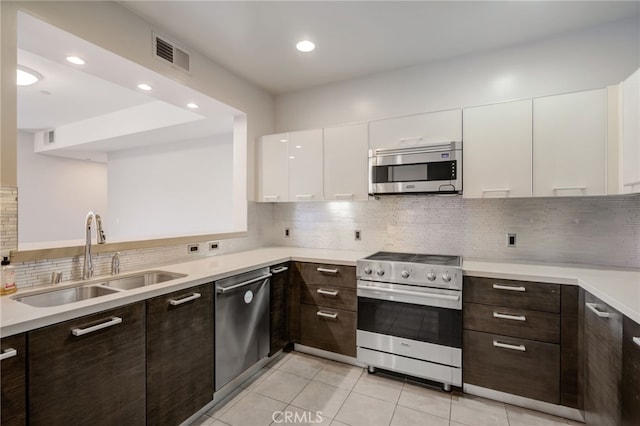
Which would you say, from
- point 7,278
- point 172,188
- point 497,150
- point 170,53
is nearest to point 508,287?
point 497,150

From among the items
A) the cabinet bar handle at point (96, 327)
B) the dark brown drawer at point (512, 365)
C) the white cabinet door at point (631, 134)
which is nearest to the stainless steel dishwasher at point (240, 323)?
the cabinet bar handle at point (96, 327)

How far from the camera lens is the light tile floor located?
184cm

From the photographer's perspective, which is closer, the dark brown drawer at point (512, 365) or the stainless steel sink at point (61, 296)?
the stainless steel sink at point (61, 296)

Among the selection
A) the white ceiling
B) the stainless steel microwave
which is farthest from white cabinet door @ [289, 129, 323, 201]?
the white ceiling

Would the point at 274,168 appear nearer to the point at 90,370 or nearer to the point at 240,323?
the point at 240,323

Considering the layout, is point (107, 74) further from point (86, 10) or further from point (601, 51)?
point (601, 51)

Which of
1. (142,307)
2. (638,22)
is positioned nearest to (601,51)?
(638,22)


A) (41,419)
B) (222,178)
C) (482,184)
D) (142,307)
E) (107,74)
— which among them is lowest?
(41,419)

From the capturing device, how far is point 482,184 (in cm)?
227

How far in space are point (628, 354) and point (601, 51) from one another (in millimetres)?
2157

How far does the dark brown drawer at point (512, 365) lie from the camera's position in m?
1.84

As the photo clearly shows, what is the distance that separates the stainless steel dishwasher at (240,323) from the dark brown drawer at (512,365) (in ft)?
4.96

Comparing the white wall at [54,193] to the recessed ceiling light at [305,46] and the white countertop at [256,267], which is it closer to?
the white countertop at [256,267]

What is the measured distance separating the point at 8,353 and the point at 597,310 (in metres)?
2.59
